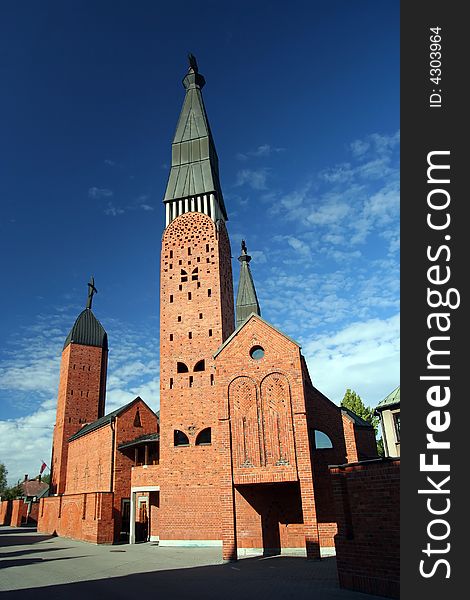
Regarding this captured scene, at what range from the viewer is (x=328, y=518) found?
1792 centimetres

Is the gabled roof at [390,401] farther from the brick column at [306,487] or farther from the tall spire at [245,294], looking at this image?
the tall spire at [245,294]

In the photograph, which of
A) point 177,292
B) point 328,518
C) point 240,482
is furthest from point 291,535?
point 177,292

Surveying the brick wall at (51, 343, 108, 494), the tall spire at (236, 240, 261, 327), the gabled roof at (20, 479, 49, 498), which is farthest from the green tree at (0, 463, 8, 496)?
the tall spire at (236, 240, 261, 327)

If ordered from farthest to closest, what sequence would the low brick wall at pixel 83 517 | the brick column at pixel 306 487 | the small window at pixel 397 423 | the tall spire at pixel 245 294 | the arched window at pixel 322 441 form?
the tall spire at pixel 245 294 < the low brick wall at pixel 83 517 < the small window at pixel 397 423 < the arched window at pixel 322 441 < the brick column at pixel 306 487

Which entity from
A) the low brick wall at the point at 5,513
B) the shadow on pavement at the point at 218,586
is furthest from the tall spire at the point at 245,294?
the low brick wall at the point at 5,513

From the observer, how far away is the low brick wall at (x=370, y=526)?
31.9ft

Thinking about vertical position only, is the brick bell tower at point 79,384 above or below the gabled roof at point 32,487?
above

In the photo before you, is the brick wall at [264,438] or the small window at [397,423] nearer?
the brick wall at [264,438]

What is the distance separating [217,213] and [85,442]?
21239 millimetres

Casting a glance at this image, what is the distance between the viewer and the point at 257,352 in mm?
19750

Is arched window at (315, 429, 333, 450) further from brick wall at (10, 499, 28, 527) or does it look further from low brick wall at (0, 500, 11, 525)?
Result: low brick wall at (0, 500, 11, 525)

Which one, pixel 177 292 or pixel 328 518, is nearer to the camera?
pixel 328 518

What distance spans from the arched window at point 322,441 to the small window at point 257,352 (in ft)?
15.2

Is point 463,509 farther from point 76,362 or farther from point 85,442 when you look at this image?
point 76,362
